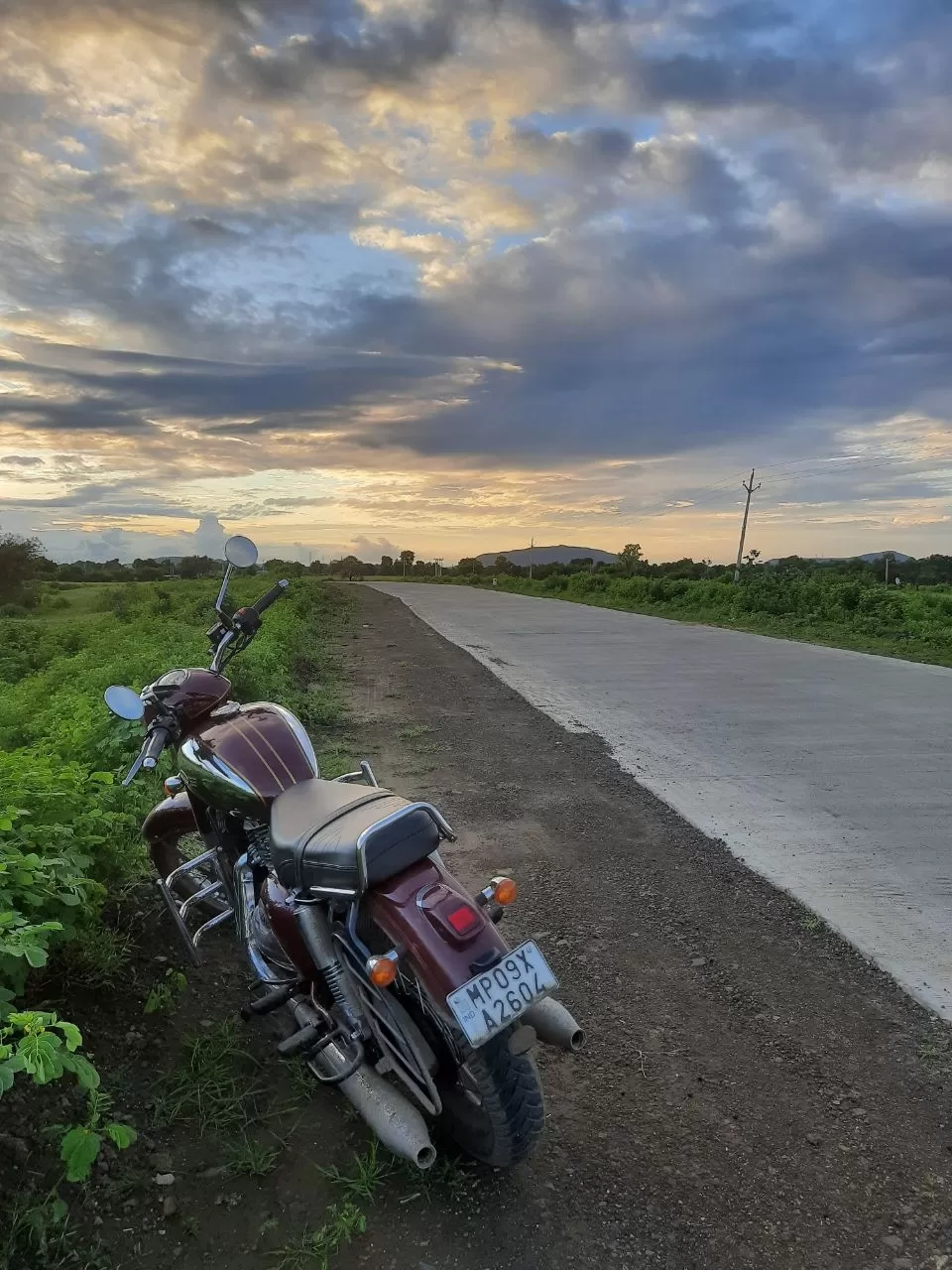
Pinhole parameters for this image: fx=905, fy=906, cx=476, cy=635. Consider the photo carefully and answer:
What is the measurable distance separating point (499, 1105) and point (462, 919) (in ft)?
1.53

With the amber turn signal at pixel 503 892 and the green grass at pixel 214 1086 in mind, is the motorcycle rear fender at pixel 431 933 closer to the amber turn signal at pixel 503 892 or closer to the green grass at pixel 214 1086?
the amber turn signal at pixel 503 892

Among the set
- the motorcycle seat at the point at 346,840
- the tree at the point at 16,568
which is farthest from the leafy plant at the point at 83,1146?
the tree at the point at 16,568

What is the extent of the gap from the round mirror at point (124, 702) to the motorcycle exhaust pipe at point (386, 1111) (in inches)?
46.6

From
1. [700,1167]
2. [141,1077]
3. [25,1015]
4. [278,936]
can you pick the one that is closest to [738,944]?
[700,1167]

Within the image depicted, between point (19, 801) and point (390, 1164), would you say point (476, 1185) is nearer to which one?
point (390, 1164)

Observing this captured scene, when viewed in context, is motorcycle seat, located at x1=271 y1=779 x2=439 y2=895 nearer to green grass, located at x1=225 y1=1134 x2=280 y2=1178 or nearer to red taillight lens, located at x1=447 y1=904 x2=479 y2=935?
red taillight lens, located at x1=447 y1=904 x2=479 y2=935

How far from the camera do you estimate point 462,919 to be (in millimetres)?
2293

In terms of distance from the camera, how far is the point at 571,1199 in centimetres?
245

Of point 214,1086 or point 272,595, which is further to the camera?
point 272,595

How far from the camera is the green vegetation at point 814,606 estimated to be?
14.4 meters

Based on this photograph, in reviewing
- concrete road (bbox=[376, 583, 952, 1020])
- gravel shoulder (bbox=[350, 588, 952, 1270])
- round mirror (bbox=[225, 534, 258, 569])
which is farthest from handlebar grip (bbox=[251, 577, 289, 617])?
concrete road (bbox=[376, 583, 952, 1020])

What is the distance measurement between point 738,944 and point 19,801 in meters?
2.88

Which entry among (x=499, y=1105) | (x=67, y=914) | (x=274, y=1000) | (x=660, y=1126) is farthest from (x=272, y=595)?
(x=660, y=1126)

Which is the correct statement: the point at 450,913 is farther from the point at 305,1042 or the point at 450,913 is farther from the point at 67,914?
the point at 67,914
